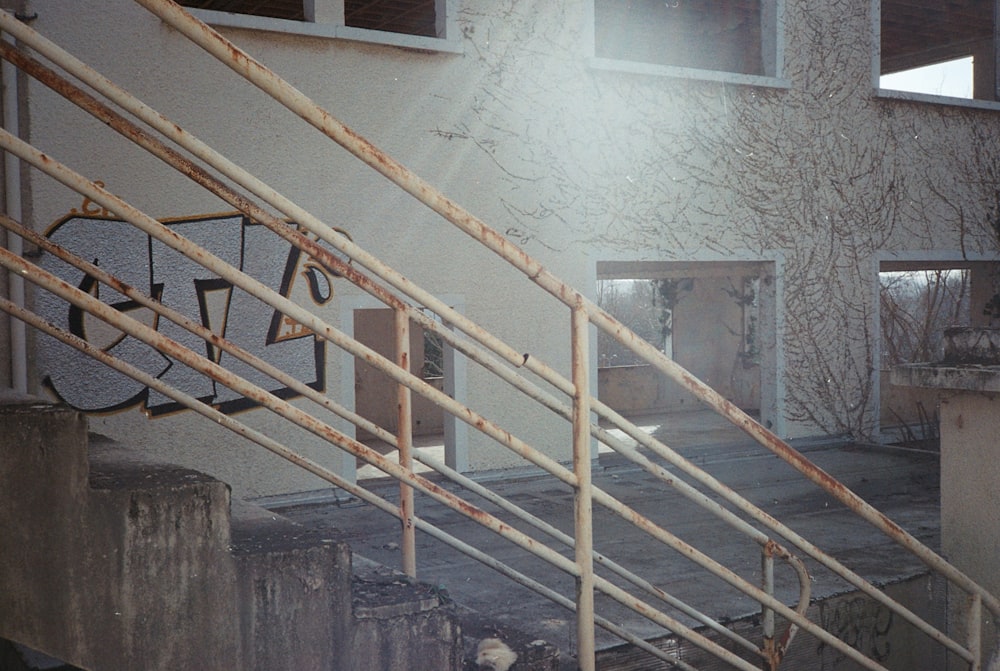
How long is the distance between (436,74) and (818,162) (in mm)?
4239

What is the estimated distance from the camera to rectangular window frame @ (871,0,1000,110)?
937 cm

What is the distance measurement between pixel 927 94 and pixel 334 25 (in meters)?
6.53

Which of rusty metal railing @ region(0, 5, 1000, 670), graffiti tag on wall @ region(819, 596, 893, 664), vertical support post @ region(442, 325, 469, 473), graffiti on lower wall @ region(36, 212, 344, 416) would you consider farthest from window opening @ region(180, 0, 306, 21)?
graffiti tag on wall @ region(819, 596, 893, 664)

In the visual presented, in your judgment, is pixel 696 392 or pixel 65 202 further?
pixel 65 202

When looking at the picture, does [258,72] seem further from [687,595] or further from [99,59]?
[99,59]

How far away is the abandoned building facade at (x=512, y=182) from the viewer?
6.24 metres

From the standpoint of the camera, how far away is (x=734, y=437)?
35.3ft

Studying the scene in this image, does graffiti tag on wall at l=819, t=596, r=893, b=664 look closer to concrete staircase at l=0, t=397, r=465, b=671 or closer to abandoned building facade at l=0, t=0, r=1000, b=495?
concrete staircase at l=0, t=397, r=465, b=671

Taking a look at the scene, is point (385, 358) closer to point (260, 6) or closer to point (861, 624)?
point (861, 624)

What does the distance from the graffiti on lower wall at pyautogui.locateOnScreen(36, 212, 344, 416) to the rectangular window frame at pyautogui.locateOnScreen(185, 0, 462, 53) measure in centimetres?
139

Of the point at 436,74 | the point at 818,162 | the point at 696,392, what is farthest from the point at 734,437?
the point at 696,392

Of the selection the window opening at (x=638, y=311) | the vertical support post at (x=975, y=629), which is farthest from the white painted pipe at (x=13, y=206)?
the window opening at (x=638, y=311)

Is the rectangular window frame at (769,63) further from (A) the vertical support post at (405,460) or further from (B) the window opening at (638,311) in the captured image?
(B) the window opening at (638,311)

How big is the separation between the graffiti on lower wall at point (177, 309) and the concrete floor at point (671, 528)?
1066mm
